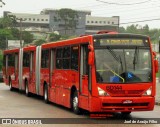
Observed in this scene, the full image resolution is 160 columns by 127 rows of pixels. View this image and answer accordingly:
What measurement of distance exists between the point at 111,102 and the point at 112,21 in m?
163

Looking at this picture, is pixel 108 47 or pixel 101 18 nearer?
pixel 108 47

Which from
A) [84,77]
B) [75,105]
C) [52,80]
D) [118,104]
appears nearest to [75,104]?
[75,105]

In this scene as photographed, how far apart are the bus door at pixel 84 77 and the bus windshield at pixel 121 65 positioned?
2.54 ft

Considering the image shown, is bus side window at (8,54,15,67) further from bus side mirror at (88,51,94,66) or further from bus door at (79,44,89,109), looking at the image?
bus side mirror at (88,51,94,66)

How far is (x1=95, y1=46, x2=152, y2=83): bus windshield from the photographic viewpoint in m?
16.1

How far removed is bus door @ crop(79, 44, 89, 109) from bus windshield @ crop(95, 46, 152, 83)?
0.78 m

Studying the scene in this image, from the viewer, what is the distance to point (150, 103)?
16312mm

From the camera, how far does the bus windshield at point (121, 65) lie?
16141 millimetres

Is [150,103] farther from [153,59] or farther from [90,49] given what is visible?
[90,49]

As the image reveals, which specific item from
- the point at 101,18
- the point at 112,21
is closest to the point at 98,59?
the point at 112,21

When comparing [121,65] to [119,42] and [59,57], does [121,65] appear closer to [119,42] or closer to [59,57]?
[119,42]

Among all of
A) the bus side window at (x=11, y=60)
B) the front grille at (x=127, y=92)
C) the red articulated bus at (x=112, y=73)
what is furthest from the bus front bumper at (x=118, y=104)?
the bus side window at (x=11, y=60)

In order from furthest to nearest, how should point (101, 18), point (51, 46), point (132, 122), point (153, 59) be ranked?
point (101, 18)
point (51, 46)
point (153, 59)
point (132, 122)

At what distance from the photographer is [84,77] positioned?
1709 cm
